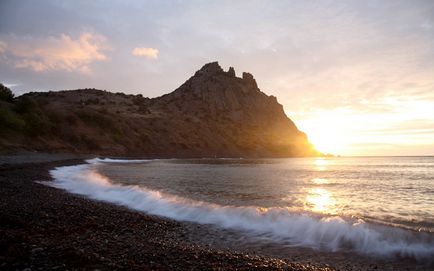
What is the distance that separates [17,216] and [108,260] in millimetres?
6324

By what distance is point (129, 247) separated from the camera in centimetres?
997

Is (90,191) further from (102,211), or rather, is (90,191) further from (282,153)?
(282,153)

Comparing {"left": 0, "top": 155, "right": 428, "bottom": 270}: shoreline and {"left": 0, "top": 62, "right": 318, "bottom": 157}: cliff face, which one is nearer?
{"left": 0, "top": 155, "right": 428, "bottom": 270}: shoreline

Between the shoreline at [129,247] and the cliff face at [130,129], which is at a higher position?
the cliff face at [130,129]

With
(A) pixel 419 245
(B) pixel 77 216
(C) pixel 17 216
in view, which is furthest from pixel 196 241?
(A) pixel 419 245

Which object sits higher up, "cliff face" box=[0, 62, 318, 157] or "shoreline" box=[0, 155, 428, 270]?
"cliff face" box=[0, 62, 318, 157]

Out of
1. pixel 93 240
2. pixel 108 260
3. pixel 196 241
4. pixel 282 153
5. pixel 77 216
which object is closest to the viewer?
pixel 108 260

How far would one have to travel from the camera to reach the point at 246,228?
15094 millimetres

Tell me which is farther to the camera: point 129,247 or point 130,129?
point 130,129

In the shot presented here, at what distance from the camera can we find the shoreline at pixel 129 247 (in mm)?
8289

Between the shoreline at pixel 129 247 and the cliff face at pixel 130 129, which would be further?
the cliff face at pixel 130 129

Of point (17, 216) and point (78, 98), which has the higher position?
point (78, 98)

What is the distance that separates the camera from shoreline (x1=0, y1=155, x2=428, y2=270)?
8289mm

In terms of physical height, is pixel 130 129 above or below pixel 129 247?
above
